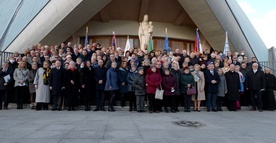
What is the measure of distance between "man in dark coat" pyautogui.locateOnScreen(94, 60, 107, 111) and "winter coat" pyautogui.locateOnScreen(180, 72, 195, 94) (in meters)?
2.44

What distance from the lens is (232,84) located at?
28.0 ft

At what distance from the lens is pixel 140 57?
948 cm

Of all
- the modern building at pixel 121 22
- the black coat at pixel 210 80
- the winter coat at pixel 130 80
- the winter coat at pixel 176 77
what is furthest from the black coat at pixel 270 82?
the modern building at pixel 121 22

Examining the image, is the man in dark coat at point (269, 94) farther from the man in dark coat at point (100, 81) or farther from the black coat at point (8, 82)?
the black coat at point (8, 82)

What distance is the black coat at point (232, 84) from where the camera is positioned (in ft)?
27.7

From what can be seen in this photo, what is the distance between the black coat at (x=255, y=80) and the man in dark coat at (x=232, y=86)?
44 cm

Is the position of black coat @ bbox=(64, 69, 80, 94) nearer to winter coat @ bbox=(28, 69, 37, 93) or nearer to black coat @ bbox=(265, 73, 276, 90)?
winter coat @ bbox=(28, 69, 37, 93)

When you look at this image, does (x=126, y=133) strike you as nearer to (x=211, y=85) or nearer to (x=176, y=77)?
(x=176, y=77)

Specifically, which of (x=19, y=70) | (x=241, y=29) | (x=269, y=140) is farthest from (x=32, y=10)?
(x=269, y=140)

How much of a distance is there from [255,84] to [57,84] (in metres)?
6.43

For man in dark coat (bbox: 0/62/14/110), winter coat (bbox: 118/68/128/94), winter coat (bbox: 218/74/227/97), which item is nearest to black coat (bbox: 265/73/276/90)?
winter coat (bbox: 218/74/227/97)

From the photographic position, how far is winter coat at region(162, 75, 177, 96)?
7781 mm

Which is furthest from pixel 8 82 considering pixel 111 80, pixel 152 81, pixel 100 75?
pixel 152 81

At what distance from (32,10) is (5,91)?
816 centimetres
